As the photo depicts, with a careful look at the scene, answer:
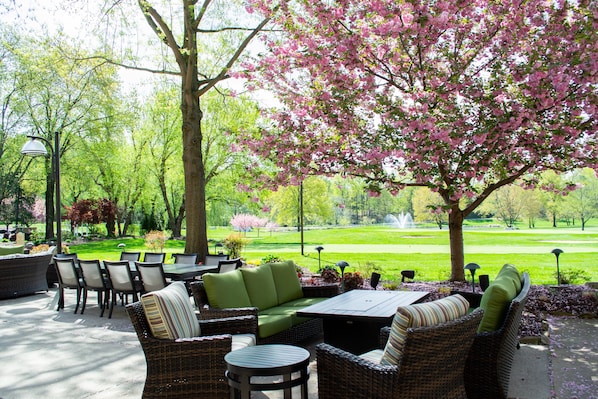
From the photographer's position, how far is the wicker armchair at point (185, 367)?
3.21 metres

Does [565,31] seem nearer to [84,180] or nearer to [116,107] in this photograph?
[116,107]

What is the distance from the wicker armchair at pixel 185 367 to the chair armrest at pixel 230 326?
62 cm

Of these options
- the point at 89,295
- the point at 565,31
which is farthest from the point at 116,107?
the point at 565,31

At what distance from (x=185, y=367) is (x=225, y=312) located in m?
1.17

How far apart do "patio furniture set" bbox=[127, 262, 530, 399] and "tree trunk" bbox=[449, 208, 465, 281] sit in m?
3.72

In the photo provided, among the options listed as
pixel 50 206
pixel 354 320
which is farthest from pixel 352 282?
pixel 50 206

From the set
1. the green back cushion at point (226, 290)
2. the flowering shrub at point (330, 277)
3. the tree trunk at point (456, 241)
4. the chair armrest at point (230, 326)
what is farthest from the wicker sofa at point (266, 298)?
the tree trunk at point (456, 241)

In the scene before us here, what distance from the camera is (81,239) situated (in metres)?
26.3

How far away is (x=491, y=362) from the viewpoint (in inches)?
136

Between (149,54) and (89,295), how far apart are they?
6759 millimetres

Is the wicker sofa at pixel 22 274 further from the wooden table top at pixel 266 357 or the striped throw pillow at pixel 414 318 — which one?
the striped throw pillow at pixel 414 318

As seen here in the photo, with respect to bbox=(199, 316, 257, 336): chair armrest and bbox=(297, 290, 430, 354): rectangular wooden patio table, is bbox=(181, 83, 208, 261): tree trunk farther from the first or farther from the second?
bbox=(199, 316, 257, 336): chair armrest

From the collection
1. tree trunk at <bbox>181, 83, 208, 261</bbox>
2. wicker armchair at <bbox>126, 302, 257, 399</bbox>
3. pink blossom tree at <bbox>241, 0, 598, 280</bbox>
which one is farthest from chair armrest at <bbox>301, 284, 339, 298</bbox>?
tree trunk at <bbox>181, 83, 208, 261</bbox>

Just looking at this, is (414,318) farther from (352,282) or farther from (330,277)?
(330,277)
